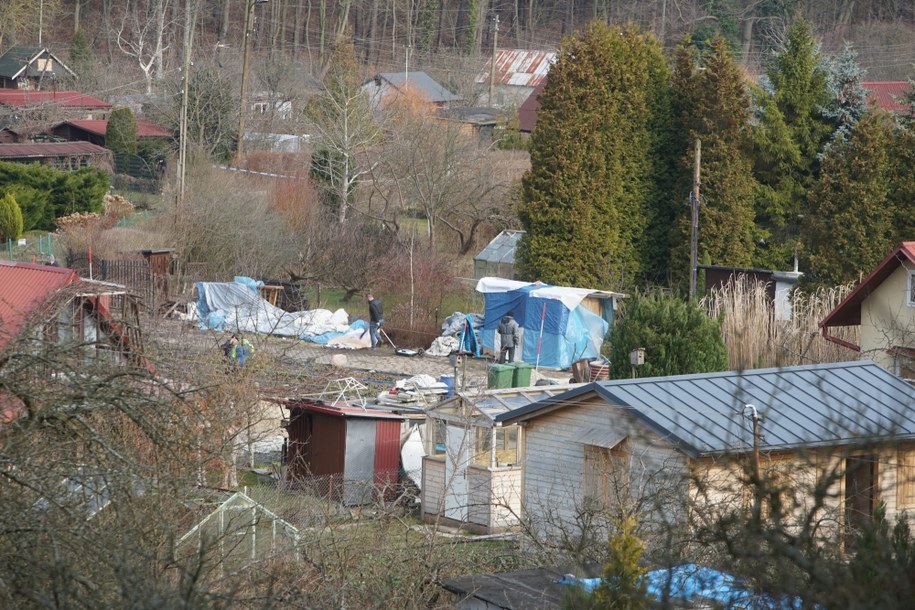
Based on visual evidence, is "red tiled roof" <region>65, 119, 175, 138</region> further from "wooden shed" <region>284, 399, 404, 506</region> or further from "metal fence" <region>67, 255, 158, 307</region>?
"wooden shed" <region>284, 399, 404, 506</region>

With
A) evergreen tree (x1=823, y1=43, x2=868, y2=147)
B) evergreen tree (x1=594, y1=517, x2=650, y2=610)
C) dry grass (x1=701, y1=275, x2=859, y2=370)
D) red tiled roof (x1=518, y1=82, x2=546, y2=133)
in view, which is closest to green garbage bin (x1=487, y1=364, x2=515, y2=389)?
dry grass (x1=701, y1=275, x2=859, y2=370)

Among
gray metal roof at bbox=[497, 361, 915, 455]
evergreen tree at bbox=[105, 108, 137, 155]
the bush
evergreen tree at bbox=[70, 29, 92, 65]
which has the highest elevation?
evergreen tree at bbox=[70, 29, 92, 65]

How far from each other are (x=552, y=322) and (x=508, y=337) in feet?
4.06

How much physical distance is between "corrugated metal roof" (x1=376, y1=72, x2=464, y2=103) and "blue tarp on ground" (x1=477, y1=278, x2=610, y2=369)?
94.5ft

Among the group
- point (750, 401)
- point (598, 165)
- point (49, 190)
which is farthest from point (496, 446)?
point (49, 190)

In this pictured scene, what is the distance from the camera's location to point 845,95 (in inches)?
1076

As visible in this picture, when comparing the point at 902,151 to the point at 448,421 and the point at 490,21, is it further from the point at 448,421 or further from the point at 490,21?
the point at 490,21

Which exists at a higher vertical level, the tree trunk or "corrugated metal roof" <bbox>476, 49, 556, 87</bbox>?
the tree trunk

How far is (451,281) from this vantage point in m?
28.4

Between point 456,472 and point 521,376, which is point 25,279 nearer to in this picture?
point 456,472

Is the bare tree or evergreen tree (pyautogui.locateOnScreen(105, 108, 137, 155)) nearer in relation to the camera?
evergreen tree (pyautogui.locateOnScreen(105, 108, 137, 155))

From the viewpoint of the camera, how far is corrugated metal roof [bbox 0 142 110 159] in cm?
3922

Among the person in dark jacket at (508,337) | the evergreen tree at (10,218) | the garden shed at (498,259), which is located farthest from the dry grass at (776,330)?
the evergreen tree at (10,218)

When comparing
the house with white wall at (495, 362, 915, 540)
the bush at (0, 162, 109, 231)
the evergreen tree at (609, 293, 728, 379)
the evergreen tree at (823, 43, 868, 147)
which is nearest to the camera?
the house with white wall at (495, 362, 915, 540)
